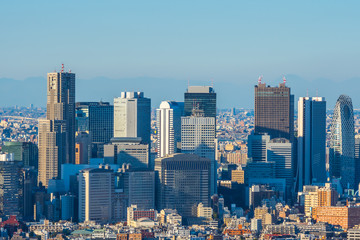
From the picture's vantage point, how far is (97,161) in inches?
3324

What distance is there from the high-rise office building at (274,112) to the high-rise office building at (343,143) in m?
5.89

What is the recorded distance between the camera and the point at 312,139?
95375 mm

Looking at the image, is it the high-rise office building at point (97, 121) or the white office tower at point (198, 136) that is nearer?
the white office tower at point (198, 136)

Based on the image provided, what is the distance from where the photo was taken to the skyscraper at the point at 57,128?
8194cm

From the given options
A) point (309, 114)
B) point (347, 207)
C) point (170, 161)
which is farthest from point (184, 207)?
point (309, 114)

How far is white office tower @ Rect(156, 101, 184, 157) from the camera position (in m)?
89.2

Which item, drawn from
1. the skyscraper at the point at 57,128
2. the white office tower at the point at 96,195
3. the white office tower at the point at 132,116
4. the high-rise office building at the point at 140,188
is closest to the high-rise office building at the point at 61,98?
the skyscraper at the point at 57,128

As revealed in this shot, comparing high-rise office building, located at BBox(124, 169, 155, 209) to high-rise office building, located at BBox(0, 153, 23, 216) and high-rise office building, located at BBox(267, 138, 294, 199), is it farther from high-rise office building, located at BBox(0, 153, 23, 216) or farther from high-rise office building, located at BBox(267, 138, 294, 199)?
high-rise office building, located at BBox(267, 138, 294, 199)

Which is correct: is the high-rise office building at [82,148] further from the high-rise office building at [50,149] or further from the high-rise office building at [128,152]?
the high-rise office building at [128,152]

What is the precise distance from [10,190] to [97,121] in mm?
19855

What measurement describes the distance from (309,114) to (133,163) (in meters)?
19.7

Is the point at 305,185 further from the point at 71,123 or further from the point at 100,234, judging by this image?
the point at 100,234

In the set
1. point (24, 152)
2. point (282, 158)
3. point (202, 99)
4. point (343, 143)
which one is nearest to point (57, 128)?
point (24, 152)

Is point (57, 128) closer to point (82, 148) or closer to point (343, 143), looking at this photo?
point (82, 148)
